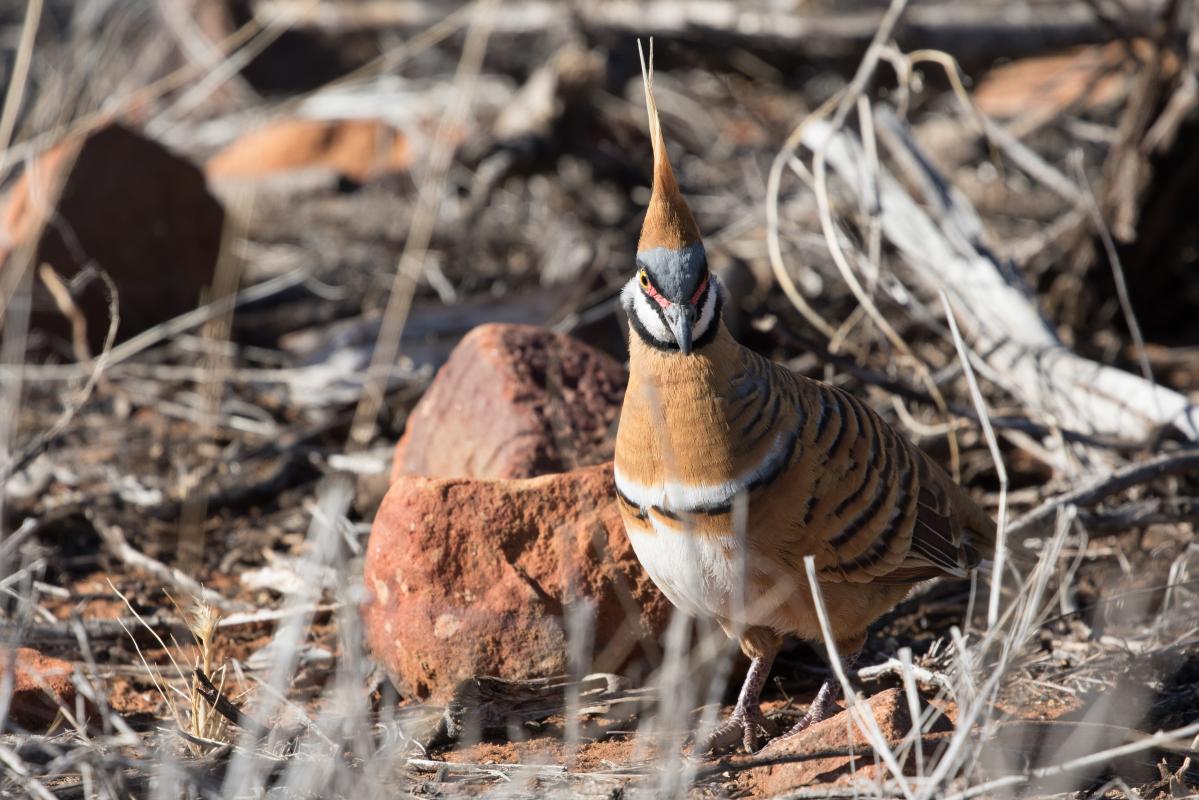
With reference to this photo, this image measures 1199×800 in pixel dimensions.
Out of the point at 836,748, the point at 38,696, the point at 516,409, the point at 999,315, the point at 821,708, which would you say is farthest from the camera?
the point at 999,315

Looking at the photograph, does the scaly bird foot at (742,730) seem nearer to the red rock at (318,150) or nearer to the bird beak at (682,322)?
the bird beak at (682,322)

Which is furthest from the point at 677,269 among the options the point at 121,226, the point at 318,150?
the point at 318,150

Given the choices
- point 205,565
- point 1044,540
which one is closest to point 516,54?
point 205,565

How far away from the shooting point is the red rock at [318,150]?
295 inches

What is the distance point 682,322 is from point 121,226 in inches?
140

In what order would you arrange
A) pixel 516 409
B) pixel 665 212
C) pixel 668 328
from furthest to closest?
pixel 516 409 → pixel 668 328 → pixel 665 212

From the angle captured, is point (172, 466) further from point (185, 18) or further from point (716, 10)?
point (185, 18)

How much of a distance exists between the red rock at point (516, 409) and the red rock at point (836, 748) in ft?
3.69

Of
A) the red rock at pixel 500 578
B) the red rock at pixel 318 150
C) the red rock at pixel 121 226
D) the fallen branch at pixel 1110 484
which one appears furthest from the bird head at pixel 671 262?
the red rock at pixel 318 150

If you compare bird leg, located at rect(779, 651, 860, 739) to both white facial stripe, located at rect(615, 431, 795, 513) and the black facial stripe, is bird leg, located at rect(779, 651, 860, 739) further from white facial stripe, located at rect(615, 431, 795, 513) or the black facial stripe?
the black facial stripe

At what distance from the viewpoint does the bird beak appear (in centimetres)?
292

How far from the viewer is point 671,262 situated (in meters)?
2.92

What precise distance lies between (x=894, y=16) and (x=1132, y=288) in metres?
1.96

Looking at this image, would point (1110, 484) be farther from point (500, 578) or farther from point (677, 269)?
point (500, 578)
